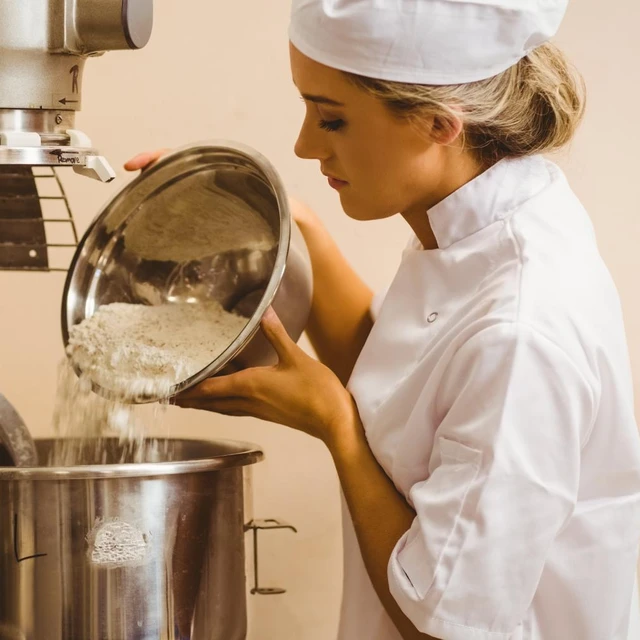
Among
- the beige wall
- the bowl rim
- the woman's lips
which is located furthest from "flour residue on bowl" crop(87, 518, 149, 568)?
the beige wall

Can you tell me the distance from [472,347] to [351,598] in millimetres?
314

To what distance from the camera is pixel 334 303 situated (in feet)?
3.47

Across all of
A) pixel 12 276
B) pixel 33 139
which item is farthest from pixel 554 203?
pixel 12 276

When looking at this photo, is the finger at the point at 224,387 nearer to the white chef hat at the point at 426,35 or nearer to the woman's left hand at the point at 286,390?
the woman's left hand at the point at 286,390

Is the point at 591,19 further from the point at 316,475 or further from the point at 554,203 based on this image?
the point at 316,475

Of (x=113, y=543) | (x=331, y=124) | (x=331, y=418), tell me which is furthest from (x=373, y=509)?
(x=331, y=124)

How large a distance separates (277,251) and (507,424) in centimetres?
30

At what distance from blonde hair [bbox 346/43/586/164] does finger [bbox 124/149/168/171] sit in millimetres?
344

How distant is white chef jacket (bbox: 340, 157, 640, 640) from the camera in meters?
0.64

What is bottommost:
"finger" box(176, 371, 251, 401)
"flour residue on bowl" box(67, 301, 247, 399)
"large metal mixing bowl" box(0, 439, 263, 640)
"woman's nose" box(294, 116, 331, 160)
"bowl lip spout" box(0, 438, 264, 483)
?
"large metal mixing bowl" box(0, 439, 263, 640)

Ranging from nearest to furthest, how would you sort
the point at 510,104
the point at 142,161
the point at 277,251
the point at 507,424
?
the point at 507,424
the point at 510,104
the point at 277,251
the point at 142,161

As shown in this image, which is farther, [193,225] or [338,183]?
[193,225]

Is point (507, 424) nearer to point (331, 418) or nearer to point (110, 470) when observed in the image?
point (331, 418)

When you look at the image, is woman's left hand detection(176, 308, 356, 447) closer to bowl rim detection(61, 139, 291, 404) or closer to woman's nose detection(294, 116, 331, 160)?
bowl rim detection(61, 139, 291, 404)
